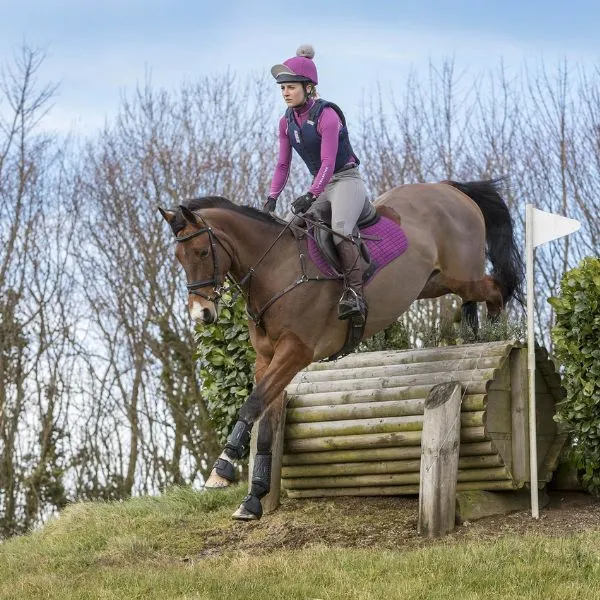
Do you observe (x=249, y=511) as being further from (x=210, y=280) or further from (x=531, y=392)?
(x=531, y=392)

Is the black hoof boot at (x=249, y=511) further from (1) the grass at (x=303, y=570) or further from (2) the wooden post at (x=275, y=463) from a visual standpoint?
(2) the wooden post at (x=275, y=463)

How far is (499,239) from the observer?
28.5ft

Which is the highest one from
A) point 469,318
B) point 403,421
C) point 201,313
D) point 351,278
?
point 351,278

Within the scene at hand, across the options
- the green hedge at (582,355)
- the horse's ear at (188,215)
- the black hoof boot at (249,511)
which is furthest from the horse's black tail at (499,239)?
the horse's ear at (188,215)

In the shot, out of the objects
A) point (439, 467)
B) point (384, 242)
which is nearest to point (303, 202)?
point (384, 242)

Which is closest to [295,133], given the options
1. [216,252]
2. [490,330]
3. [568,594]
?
[216,252]

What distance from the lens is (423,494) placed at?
7.17m

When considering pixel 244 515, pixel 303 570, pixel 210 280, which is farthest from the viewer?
pixel 244 515

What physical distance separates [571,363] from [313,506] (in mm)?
2350

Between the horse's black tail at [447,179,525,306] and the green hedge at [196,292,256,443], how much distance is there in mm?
2302

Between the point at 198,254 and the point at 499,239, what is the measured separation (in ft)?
10.9

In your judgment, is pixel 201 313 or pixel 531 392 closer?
pixel 201 313

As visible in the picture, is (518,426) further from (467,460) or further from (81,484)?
(81,484)

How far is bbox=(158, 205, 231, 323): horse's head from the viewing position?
20.5 feet
